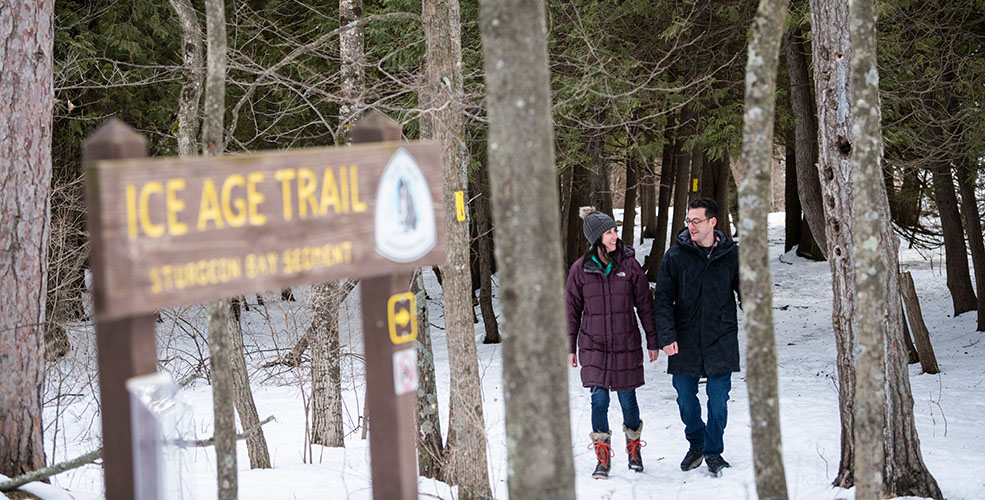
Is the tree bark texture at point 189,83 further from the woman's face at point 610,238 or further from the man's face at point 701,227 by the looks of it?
the man's face at point 701,227

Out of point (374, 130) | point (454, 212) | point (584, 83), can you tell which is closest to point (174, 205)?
point (374, 130)

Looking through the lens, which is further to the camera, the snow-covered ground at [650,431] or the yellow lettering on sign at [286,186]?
the snow-covered ground at [650,431]

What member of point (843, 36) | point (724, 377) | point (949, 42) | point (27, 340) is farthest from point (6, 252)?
point (949, 42)

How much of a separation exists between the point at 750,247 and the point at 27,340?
12.5 feet

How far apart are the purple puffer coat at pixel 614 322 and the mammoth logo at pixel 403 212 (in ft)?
11.5

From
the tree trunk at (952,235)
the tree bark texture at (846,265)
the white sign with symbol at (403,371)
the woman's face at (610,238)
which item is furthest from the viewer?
the tree trunk at (952,235)

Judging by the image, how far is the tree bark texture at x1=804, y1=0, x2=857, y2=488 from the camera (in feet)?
18.3

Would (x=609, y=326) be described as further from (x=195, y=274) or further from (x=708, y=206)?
(x=195, y=274)

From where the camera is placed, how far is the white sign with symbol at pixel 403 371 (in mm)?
2754

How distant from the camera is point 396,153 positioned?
2740 mm

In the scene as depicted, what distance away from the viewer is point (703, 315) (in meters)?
6.23

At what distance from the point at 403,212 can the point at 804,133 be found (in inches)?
337

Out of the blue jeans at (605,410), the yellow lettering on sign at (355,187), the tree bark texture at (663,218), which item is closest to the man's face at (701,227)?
the blue jeans at (605,410)

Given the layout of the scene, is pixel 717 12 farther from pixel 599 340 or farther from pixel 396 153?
pixel 396 153
